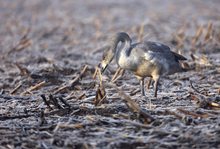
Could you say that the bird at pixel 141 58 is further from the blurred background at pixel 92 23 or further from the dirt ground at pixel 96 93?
the blurred background at pixel 92 23

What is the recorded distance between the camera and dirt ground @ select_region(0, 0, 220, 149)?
222 inches

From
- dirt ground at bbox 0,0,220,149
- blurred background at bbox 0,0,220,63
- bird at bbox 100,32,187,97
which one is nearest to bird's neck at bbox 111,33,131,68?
bird at bbox 100,32,187,97

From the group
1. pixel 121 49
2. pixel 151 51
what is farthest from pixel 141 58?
pixel 121 49

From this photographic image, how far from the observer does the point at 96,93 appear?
22.7ft

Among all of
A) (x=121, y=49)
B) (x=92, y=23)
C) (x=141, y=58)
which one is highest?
(x=92, y=23)

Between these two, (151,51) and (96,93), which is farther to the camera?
(151,51)

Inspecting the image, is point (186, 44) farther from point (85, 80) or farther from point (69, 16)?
point (69, 16)

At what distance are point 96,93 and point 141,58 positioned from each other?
720mm

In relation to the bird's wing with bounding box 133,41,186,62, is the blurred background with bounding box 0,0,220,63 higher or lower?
higher

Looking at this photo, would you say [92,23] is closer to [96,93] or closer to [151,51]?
[151,51]

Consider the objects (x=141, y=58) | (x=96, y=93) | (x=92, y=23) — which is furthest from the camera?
(x=92, y=23)

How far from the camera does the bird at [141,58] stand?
23.7 ft

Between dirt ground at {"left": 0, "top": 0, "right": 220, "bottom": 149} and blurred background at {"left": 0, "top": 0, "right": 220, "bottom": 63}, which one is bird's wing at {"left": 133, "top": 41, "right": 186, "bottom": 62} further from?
blurred background at {"left": 0, "top": 0, "right": 220, "bottom": 63}

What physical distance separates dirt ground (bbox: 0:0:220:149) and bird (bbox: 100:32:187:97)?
0.94ft
